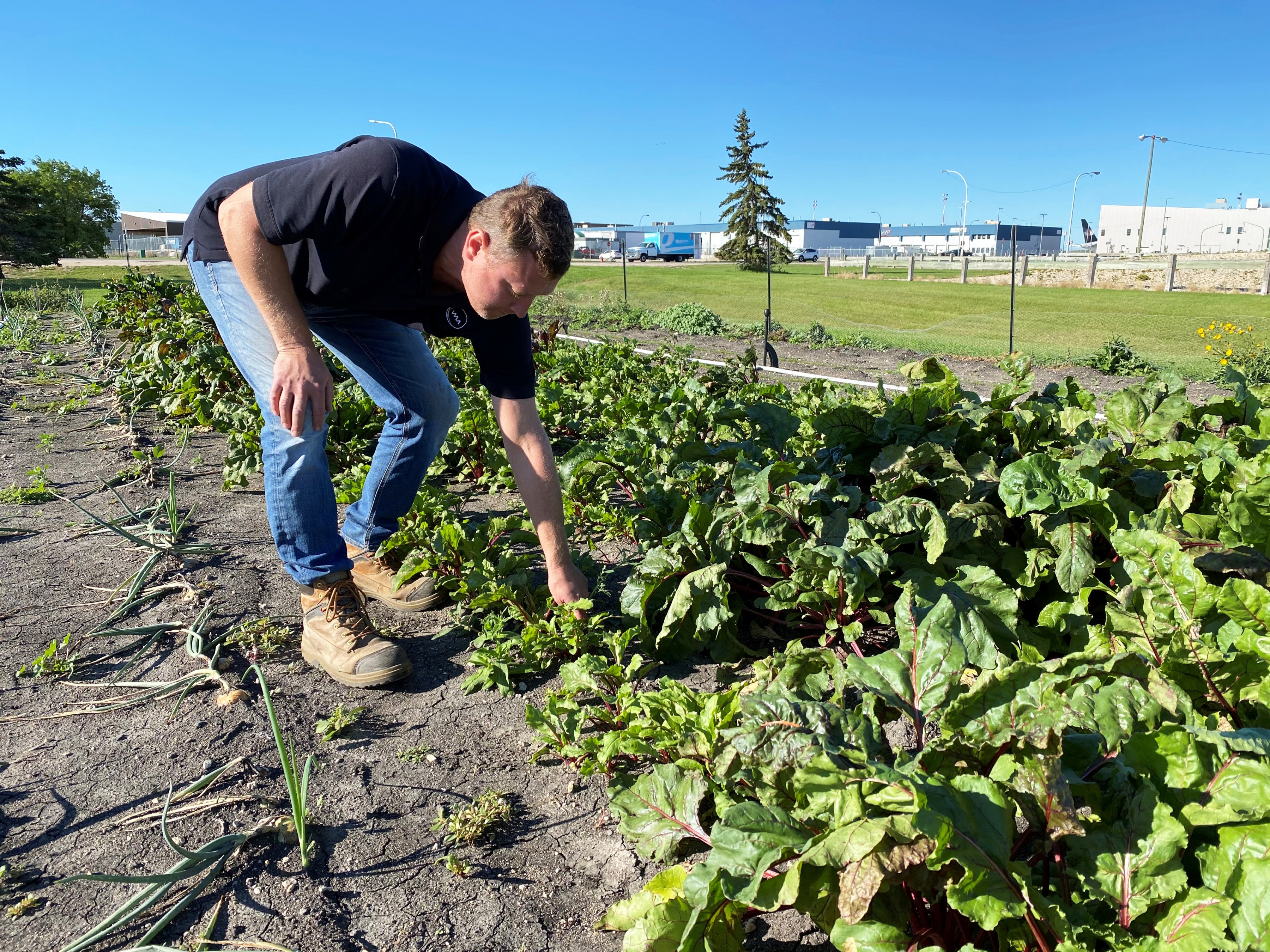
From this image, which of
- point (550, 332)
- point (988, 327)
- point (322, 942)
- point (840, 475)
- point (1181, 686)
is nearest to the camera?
point (322, 942)

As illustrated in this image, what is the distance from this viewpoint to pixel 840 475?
2.95 metres

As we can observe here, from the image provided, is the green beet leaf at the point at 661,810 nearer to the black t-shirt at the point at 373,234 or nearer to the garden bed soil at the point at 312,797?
the garden bed soil at the point at 312,797

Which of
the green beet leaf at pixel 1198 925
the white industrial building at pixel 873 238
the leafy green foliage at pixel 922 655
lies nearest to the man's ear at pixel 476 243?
the leafy green foliage at pixel 922 655

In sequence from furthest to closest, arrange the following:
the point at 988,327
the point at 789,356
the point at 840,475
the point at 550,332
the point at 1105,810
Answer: the point at 988,327 < the point at 789,356 < the point at 550,332 < the point at 840,475 < the point at 1105,810

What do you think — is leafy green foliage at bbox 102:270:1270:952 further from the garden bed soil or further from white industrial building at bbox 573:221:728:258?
white industrial building at bbox 573:221:728:258

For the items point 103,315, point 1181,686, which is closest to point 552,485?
point 1181,686

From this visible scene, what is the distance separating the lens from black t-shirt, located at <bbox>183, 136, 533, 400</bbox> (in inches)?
89.4

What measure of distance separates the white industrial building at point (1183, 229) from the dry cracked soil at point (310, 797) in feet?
270

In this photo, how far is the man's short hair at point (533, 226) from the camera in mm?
2197

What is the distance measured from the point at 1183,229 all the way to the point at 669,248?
54375 millimetres

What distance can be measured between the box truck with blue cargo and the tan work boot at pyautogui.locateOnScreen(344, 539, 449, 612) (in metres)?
57.8

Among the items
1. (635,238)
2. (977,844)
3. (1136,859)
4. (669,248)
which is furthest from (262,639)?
(635,238)

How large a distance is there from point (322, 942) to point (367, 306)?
5.97 feet

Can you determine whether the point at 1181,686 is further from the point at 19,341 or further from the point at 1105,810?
the point at 19,341
